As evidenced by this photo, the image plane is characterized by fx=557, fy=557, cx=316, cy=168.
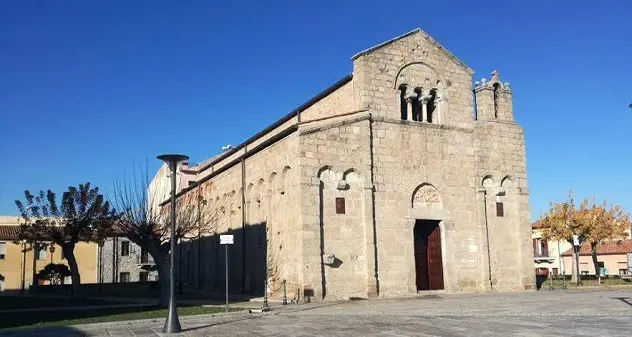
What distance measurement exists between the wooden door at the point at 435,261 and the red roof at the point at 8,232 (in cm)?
4508

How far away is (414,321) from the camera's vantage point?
49.6 feet

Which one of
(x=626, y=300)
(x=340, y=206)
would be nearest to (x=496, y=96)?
(x=340, y=206)

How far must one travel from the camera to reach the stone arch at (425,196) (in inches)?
1017

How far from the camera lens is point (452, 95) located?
27812 mm

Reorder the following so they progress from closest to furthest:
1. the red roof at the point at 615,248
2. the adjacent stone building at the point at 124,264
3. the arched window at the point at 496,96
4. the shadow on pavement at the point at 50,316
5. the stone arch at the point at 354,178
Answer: the shadow on pavement at the point at 50,316 → the stone arch at the point at 354,178 → the arched window at the point at 496,96 → the red roof at the point at 615,248 → the adjacent stone building at the point at 124,264

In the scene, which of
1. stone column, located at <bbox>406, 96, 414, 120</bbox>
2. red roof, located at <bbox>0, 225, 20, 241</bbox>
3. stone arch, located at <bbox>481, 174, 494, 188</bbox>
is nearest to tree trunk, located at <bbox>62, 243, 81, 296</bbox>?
stone column, located at <bbox>406, 96, 414, 120</bbox>

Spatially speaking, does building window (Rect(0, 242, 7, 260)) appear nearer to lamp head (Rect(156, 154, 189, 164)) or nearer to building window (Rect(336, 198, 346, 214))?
building window (Rect(336, 198, 346, 214))

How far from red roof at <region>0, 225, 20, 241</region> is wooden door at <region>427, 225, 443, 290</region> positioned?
148ft

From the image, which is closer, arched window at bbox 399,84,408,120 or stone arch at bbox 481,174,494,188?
arched window at bbox 399,84,408,120

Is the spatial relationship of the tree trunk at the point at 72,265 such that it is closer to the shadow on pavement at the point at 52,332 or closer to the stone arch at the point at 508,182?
the shadow on pavement at the point at 52,332

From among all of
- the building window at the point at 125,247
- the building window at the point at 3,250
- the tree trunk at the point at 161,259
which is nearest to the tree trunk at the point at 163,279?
the tree trunk at the point at 161,259

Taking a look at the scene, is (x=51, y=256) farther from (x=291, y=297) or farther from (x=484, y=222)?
(x=484, y=222)

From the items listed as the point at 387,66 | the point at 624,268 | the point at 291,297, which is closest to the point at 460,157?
the point at 387,66

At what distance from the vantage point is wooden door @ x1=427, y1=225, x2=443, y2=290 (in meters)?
26.0
